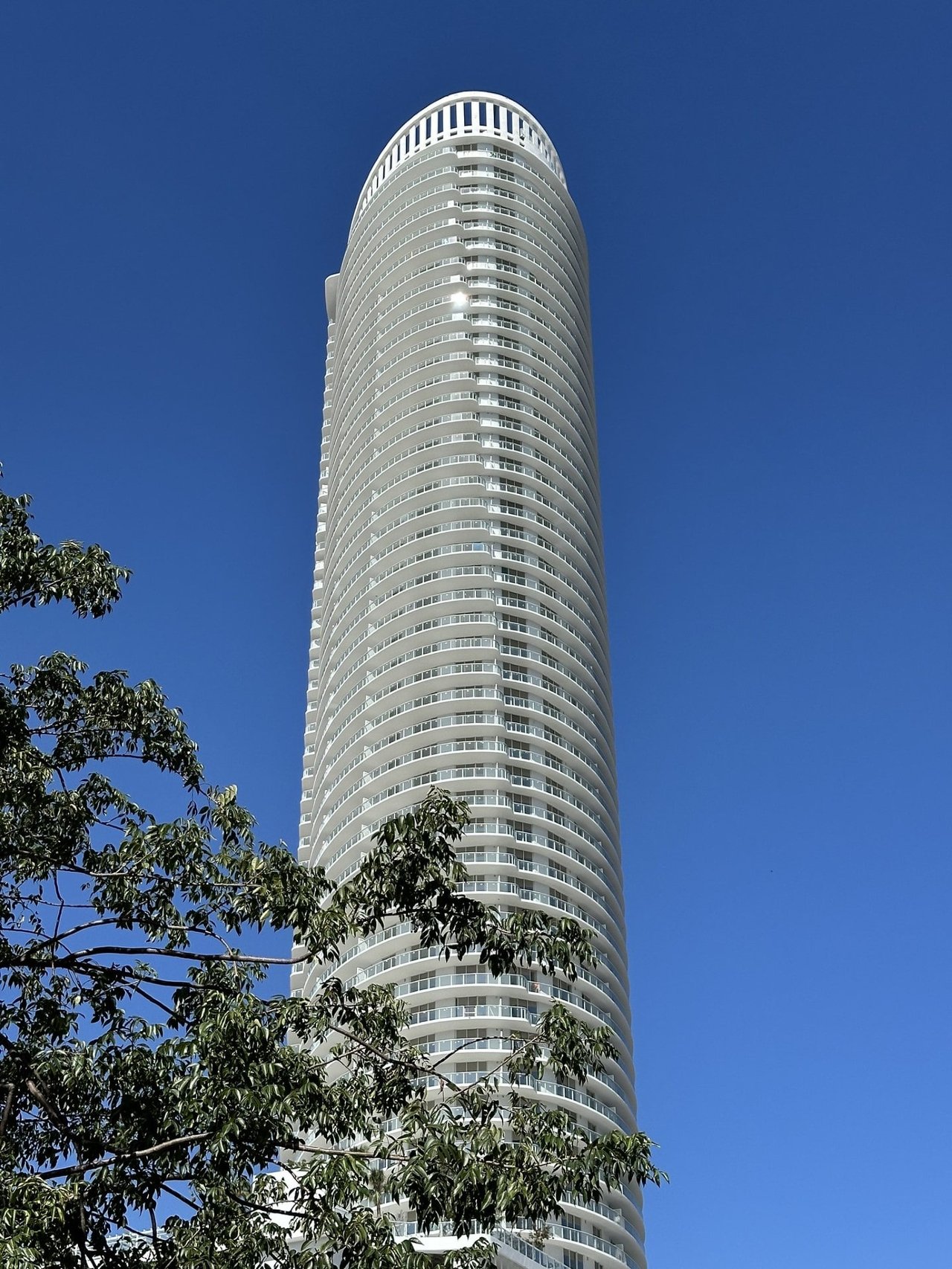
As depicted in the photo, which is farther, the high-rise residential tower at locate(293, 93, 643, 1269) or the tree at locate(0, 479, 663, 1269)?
the high-rise residential tower at locate(293, 93, 643, 1269)

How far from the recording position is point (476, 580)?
109 metres

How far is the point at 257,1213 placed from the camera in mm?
19750

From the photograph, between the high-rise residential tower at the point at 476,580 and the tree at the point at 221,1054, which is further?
the high-rise residential tower at the point at 476,580

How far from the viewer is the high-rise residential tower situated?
95.8 metres

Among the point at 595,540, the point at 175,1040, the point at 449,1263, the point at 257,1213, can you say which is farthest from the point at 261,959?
the point at 595,540

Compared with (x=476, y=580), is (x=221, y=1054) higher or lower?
lower

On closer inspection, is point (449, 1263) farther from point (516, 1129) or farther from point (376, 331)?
point (376, 331)

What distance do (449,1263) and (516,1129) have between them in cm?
271

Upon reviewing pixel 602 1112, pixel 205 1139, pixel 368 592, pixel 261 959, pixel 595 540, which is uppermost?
pixel 595 540

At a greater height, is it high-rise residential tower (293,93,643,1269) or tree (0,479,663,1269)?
high-rise residential tower (293,93,643,1269)

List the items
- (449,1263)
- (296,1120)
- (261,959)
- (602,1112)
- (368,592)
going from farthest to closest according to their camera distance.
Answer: (368,592), (602,1112), (261,959), (296,1120), (449,1263)

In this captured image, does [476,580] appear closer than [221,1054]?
No

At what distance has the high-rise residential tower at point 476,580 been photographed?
95.8 metres

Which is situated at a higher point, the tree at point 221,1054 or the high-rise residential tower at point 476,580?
the high-rise residential tower at point 476,580
